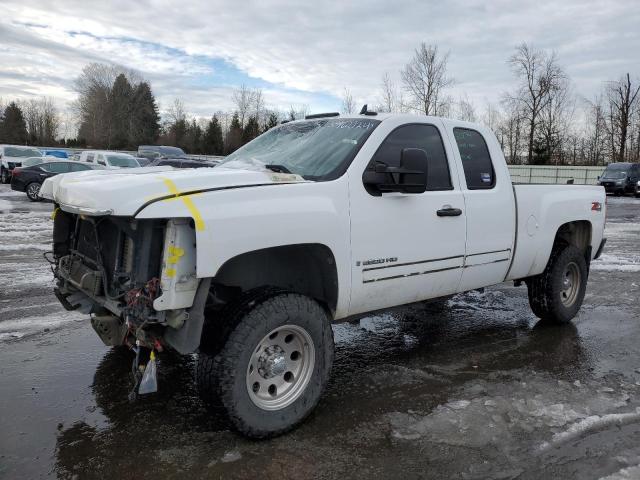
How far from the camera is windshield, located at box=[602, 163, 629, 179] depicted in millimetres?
31984

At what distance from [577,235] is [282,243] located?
433 cm

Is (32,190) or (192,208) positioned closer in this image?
(192,208)

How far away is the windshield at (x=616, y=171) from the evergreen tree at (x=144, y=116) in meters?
63.4

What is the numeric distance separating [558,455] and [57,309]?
17.2ft

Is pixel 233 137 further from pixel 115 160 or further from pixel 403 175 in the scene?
pixel 403 175

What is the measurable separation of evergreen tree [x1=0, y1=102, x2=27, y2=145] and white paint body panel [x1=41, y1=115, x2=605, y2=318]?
86.0 meters

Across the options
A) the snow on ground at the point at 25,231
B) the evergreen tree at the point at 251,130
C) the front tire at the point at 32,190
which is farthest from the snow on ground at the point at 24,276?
the evergreen tree at the point at 251,130

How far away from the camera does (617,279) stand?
8.45 metres

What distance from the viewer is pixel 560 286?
5.80 metres

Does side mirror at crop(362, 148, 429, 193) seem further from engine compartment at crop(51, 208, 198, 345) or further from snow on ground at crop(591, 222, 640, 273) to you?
snow on ground at crop(591, 222, 640, 273)

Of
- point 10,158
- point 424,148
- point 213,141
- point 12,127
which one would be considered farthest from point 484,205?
point 12,127

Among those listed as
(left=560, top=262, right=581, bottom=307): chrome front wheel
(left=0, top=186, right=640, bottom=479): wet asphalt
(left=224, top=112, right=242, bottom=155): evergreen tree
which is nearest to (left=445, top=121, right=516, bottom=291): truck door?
(left=0, top=186, right=640, bottom=479): wet asphalt

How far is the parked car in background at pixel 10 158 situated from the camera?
26969mm

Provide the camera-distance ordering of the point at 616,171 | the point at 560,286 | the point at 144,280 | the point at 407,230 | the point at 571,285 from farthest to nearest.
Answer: the point at 616,171 → the point at 571,285 → the point at 560,286 → the point at 407,230 → the point at 144,280
